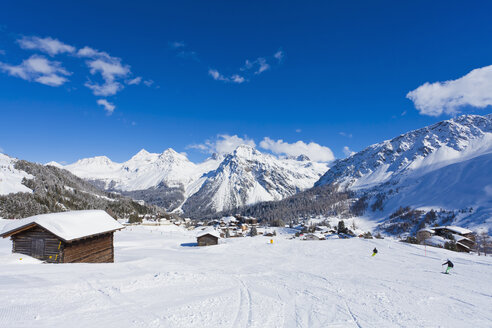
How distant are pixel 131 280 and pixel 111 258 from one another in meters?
17.5

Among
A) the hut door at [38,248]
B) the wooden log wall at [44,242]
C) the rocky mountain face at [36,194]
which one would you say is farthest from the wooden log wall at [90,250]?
the rocky mountain face at [36,194]

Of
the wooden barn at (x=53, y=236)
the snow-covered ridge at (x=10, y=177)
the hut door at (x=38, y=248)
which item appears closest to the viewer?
the wooden barn at (x=53, y=236)

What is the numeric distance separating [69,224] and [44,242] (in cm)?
219

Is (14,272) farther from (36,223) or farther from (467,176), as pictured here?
(467,176)

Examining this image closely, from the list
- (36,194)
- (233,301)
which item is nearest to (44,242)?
(233,301)

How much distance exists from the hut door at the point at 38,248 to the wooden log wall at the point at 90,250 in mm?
2146

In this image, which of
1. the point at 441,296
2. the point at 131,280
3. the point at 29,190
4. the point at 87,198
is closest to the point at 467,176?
the point at 441,296

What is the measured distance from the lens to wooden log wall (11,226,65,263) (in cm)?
2022

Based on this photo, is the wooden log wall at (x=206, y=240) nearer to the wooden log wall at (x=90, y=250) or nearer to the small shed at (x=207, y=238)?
the small shed at (x=207, y=238)

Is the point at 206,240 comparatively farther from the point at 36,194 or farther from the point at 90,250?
the point at 36,194

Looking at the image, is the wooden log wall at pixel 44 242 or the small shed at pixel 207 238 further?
the small shed at pixel 207 238

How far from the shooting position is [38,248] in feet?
67.6

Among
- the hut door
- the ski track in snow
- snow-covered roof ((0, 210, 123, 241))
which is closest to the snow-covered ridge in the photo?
snow-covered roof ((0, 210, 123, 241))

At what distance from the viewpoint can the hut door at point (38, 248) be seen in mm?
20438
